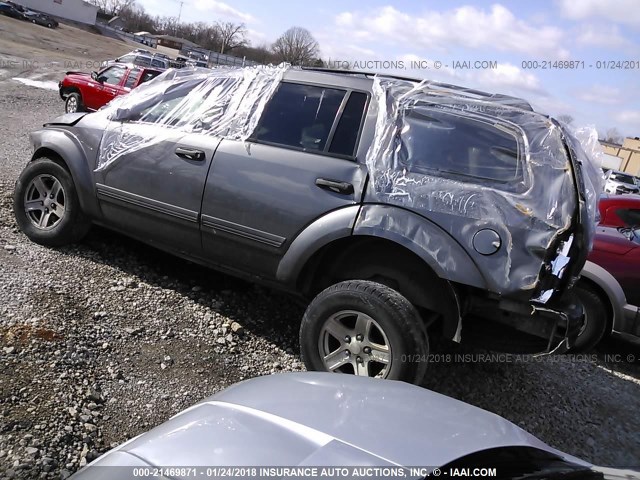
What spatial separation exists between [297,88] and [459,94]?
43.3 inches

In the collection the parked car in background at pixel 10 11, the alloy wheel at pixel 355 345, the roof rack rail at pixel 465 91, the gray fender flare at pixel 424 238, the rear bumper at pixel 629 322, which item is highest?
the parked car in background at pixel 10 11

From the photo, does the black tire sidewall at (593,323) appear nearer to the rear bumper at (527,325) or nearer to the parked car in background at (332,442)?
the rear bumper at (527,325)

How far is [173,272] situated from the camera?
4.63 metres

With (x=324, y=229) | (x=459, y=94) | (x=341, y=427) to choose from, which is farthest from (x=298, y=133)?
(x=341, y=427)

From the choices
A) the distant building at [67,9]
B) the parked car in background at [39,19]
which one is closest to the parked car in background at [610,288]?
the parked car in background at [39,19]

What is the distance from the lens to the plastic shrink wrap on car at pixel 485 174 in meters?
2.96

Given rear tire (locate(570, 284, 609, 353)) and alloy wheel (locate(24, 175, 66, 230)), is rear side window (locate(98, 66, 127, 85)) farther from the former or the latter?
rear tire (locate(570, 284, 609, 353))

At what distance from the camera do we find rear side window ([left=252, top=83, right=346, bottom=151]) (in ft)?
11.9

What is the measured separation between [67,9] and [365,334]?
89607 millimetres

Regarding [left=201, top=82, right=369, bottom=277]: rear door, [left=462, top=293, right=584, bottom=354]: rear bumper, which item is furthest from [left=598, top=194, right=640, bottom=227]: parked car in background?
[left=201, top=82, right=369, bottom=277]: rear door

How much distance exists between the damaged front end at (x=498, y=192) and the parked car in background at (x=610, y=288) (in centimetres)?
179

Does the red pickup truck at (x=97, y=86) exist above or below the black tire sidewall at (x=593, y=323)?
above

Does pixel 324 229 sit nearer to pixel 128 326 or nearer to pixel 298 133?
pixel 298 133

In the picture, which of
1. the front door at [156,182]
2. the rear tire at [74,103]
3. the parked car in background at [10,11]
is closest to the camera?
the front door at [156,182]
